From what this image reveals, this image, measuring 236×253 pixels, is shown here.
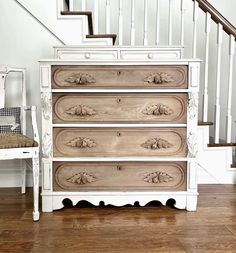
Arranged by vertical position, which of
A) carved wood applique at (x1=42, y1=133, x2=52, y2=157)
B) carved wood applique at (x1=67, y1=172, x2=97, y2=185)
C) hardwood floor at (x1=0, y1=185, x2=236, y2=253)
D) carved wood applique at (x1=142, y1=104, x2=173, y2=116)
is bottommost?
hardwood floor at (x1=0, y1=185, x2=236, y2=253)

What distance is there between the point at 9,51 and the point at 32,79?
0.27 m

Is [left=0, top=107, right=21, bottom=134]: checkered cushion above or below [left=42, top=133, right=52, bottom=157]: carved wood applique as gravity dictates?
above

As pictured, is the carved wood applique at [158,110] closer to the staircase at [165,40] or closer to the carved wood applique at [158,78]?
the carved wood applique at [158,78]

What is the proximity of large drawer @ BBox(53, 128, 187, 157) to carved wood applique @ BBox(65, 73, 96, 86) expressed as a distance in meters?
0.29

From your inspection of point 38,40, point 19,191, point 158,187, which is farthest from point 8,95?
point 158,187

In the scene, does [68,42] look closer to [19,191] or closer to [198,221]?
[19,191]

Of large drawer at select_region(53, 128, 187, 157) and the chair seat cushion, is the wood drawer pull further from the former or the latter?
the chair seat cushion

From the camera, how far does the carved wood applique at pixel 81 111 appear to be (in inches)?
78.5

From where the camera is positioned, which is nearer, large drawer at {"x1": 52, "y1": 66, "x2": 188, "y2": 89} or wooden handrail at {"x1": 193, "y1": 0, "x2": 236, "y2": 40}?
large drawer at {"x1": 52, "y1": 66, "x2": 188, "y2": 89}

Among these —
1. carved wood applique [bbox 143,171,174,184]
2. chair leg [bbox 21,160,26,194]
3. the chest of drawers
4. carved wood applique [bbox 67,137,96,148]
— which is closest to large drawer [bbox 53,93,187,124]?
the chest of drawers

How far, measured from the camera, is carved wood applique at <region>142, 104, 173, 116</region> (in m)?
2.00

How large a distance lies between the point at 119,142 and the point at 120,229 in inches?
21.1

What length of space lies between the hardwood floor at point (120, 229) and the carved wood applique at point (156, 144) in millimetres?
415

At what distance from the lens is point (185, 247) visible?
5.03 ft
